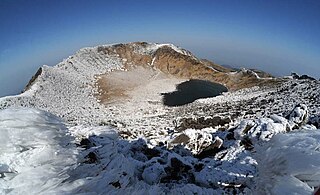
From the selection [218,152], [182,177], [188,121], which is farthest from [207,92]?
[182,177]

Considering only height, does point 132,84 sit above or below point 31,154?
below

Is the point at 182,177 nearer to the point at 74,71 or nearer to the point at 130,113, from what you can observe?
the point at 130,113

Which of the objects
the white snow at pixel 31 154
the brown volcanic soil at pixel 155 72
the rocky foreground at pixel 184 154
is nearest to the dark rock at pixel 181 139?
the rocky foreground at pixel 184 154

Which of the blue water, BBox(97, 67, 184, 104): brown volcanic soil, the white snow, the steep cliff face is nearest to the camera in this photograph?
the white snow

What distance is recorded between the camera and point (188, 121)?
784 inches

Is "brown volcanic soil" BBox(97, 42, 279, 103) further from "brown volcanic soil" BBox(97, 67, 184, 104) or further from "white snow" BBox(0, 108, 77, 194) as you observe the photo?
"white snow" BBox(0, 108, 77, 194)

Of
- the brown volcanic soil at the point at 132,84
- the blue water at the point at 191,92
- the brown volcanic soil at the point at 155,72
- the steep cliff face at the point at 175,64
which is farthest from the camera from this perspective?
the steep cliff face at the point at 175,64

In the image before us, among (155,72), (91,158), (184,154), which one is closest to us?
(91,158)

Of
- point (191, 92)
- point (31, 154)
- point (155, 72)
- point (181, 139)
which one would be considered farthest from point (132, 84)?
point (31, 154)

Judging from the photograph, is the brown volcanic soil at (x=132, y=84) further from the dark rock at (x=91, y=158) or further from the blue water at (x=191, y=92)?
the dark rock at (x=91, y=158)

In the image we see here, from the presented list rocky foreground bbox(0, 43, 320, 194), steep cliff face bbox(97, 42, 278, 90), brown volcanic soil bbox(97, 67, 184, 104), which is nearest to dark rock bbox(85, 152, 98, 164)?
rocky foreground bbox(0, 43, 320, 194)

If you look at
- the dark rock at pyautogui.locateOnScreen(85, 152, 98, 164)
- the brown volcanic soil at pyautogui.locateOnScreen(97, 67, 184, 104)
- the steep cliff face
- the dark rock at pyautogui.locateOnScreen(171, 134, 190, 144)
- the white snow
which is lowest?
the brown volcanic soil at pyautogui.locateOnScreen(97, 67, 184, 104)

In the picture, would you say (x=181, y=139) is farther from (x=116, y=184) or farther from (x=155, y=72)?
(x=155, y=72)

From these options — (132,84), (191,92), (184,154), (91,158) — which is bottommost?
(132,84)
